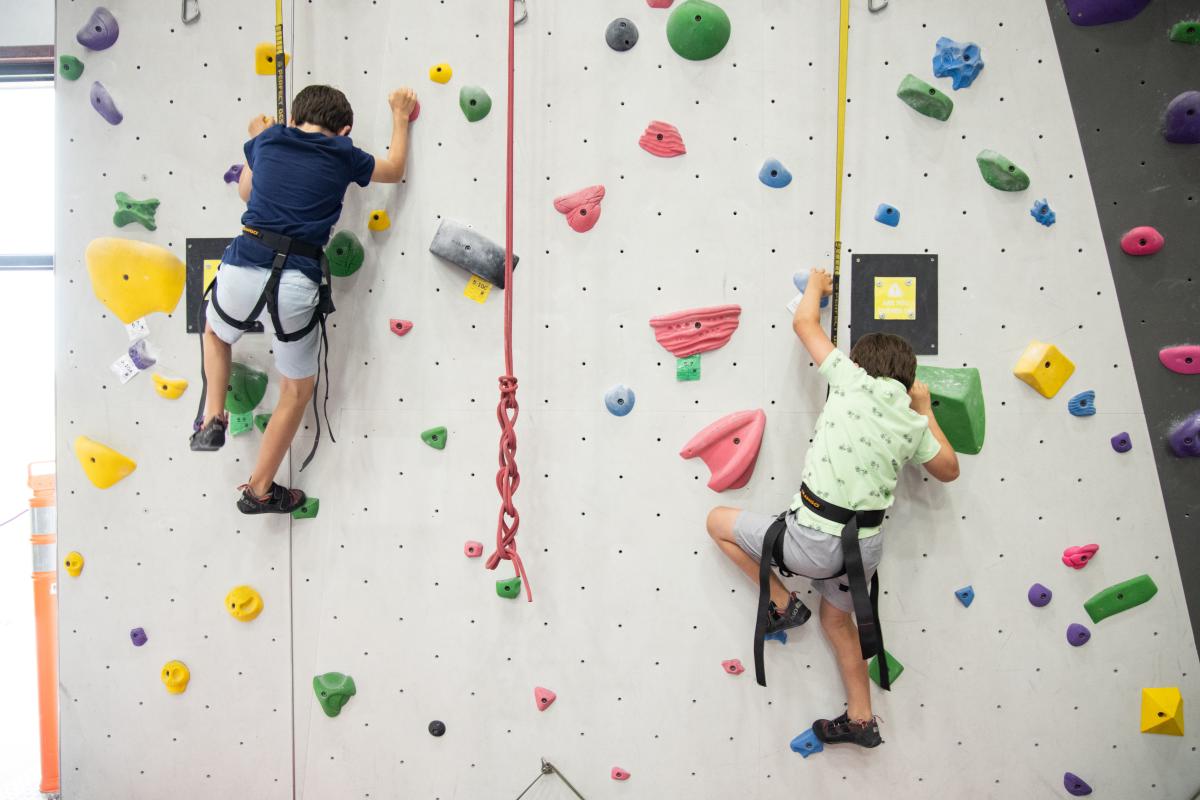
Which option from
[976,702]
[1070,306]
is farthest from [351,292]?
[976,702]

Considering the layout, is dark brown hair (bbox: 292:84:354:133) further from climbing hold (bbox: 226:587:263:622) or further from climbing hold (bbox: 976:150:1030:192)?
climbing hold (bbox: 976:150:1030:192)

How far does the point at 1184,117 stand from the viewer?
135cm

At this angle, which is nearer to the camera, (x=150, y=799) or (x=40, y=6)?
(x=150, y=799)

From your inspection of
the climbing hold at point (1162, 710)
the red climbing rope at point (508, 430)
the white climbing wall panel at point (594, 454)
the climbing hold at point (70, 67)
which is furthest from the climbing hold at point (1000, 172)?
the climbing hold at point (70, 67)

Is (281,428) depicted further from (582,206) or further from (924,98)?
(924,98)

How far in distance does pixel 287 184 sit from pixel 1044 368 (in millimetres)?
1754

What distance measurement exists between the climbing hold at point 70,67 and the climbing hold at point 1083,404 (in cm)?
254

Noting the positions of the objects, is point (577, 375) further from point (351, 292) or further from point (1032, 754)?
point (1032, 754)

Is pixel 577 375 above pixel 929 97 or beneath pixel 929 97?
beneath

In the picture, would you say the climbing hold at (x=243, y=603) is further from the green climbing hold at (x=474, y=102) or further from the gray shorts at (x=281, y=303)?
the green climbing hold at (x=474, y=102)

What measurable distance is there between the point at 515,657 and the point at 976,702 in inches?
45.1

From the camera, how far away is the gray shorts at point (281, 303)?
1.24 meters

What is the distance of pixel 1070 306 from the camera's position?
1.41 metres

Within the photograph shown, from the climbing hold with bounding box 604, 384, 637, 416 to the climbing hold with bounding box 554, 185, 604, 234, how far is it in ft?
1.28
